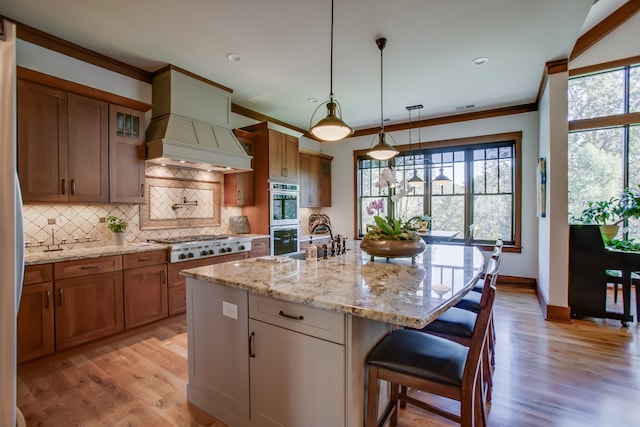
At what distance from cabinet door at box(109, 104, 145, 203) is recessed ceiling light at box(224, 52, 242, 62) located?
4.01 ft

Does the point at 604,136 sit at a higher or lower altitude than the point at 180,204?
higher

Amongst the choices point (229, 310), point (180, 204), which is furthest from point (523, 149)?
point (180, 204)

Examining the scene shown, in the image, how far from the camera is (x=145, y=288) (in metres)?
3.29

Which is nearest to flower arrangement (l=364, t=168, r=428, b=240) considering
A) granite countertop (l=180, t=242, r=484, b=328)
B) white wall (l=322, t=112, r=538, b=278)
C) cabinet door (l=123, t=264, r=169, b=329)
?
granite countertop (l=180, t=242, r=484, b=328)

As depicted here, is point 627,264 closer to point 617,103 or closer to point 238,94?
point 617,103

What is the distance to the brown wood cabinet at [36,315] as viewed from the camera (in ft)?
8.14

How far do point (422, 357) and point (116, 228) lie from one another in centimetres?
335

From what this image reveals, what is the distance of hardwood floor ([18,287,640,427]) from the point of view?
192 cm

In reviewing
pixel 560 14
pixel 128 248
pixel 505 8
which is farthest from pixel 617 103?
pixel 128 248

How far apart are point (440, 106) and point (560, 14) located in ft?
7.99

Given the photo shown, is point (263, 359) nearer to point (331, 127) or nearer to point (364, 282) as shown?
point (364, 282)

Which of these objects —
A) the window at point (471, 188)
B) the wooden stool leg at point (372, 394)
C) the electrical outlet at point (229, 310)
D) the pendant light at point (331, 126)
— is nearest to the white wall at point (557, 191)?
the window at point (471, 188)

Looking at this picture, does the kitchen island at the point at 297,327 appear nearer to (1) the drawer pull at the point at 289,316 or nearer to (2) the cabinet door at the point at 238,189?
(1) the drawer pull at the point at 289,316

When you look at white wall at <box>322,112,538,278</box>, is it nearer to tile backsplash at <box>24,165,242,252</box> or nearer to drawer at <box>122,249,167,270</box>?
tile backsplash at <box>24,165,242,252</box>
